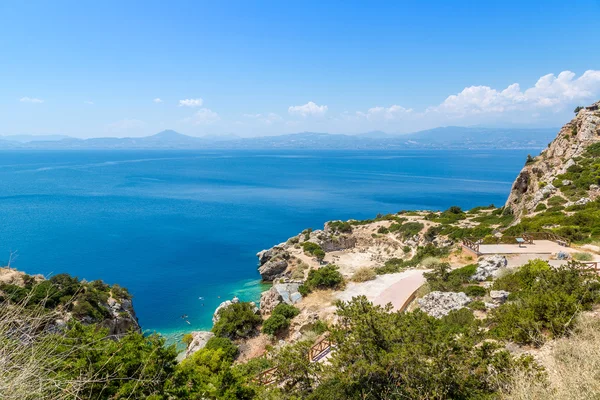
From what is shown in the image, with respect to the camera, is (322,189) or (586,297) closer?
(586,297)

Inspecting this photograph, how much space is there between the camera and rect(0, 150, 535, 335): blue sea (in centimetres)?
3572

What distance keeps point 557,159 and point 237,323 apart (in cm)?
3740

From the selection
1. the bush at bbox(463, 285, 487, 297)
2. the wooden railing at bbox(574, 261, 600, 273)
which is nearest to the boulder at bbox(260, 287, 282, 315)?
the bush at bbox(463, 285, 487, 297)

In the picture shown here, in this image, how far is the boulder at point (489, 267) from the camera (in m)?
16.9

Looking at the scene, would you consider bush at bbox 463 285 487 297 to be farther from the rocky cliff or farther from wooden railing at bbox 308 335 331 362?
the rocky cliff

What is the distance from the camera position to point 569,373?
589 cm

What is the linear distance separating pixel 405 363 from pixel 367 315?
4.88ft

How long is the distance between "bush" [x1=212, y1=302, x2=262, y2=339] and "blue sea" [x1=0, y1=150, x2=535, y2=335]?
1098cm

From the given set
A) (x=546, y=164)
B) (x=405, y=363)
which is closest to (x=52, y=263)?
(x=405, y=363)

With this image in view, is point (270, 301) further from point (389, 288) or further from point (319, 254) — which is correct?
point (319, 254)

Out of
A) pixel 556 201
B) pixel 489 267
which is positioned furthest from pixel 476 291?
pixel 556 201

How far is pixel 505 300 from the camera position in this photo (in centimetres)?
1319

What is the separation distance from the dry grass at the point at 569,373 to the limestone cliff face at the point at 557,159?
87.9 ft

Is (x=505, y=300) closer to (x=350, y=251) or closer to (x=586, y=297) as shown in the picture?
(x=586, y=297)
